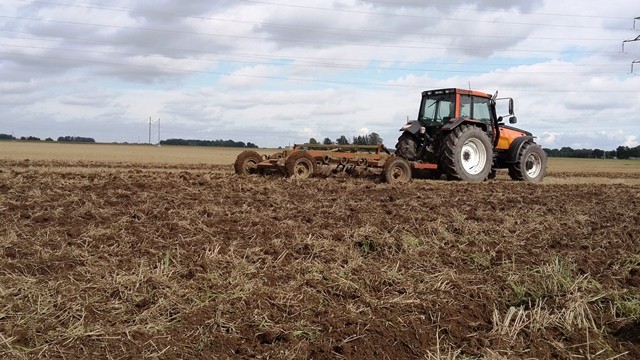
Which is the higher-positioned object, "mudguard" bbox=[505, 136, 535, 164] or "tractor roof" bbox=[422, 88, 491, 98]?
"tractor roof" bbox=[422, 88, 491, 98]

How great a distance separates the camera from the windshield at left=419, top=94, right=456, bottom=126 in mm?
13809

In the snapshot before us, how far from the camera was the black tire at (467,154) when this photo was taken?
1332 centimetres

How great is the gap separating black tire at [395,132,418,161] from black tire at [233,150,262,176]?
135 inches

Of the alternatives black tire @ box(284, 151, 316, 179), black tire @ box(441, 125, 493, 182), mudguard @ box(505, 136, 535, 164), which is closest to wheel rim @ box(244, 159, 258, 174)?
black tire @ box(284, 151, 316, 179)

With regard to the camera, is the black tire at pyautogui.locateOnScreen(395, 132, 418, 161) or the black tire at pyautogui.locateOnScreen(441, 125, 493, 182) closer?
the black tire at pyautogui.locateOnScreen(441, 125, 493, 182)

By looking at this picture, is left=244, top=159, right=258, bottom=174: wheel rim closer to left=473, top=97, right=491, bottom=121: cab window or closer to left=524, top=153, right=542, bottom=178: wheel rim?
left=473, top=97, right=491, bottom=121: cab window

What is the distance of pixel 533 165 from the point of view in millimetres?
15352

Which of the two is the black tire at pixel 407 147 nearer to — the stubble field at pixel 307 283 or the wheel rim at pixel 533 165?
the wheel rim at pixel 533 165

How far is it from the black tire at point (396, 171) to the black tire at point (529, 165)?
3.64 meters

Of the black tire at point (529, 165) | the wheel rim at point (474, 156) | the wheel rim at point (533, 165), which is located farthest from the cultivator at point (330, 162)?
the wheel rim at point (533, 165)

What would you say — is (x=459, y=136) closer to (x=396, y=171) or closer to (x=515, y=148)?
(x=396, y=171)

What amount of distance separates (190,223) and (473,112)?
31.3 feet

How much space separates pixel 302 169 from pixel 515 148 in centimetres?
586

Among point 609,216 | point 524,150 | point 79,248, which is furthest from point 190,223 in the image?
point 524,150
